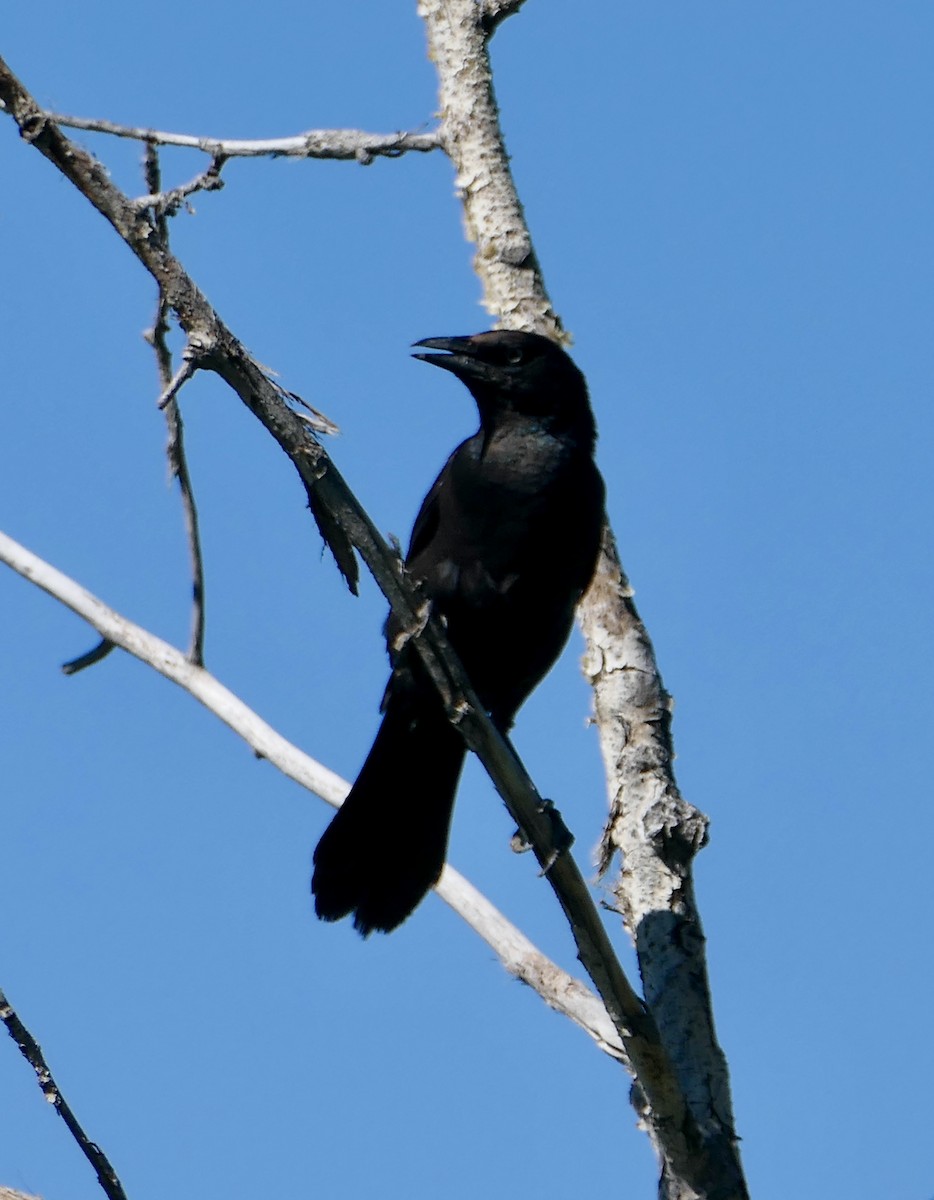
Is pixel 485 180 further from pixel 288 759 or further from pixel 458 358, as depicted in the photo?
pixel 288 759

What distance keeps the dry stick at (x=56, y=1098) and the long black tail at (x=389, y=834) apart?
2.06 m

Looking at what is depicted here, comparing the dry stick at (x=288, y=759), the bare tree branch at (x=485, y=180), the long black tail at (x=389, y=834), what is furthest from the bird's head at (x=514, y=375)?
the dry stick at (x=288, y=759)

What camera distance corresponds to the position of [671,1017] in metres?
A: 4.70

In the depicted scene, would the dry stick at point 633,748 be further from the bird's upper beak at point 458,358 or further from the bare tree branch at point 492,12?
the bird's upper beak at point 458,358

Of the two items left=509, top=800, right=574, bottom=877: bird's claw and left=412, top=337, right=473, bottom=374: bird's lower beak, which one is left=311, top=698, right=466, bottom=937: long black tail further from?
left=412, top=337, right=473, bottom=374: bird's lower beak

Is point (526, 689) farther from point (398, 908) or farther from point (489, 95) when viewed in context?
point (489, 95)

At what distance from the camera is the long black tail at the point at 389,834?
17.1 feet

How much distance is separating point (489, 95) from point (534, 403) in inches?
53.9

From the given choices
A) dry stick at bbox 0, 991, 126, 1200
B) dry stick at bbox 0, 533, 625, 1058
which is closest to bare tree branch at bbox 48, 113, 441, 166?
dry stick at bbox 0, 533, 625, 1058

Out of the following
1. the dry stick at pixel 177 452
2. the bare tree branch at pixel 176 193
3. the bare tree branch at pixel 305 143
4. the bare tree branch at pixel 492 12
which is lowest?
the dry stick at pixel 177 452

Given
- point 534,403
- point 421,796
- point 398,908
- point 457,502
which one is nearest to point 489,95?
point 534,403

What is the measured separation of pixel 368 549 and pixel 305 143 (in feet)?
9.71

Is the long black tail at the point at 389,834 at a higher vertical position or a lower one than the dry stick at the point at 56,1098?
higher

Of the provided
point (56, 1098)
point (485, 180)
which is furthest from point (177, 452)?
point (56, 1098)
